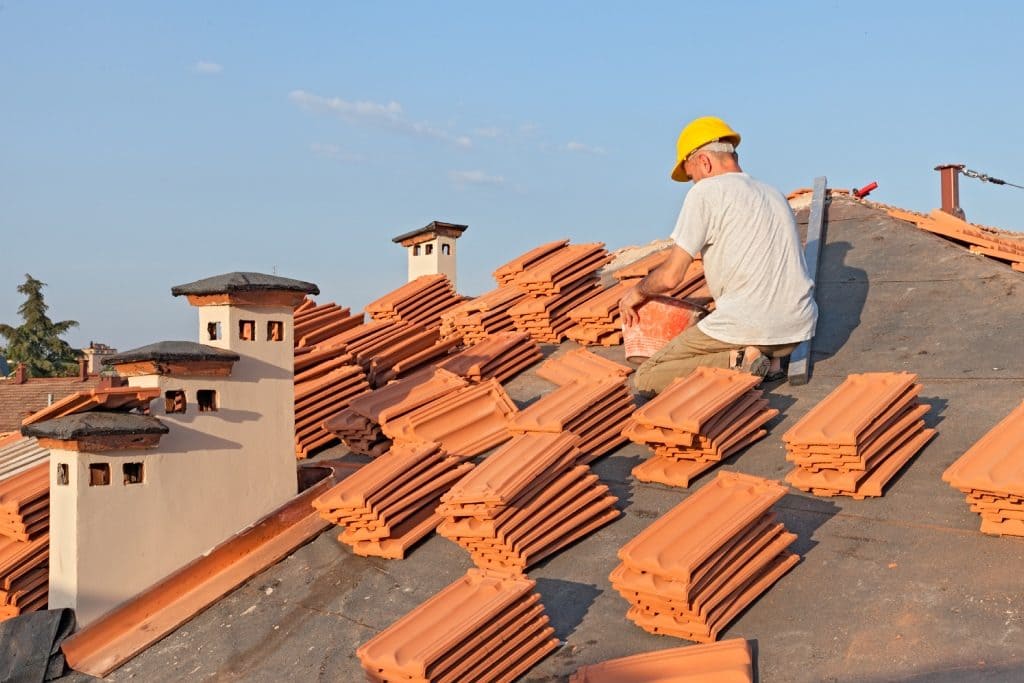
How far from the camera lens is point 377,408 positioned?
907cm

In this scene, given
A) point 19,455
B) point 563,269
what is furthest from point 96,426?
point 563,269

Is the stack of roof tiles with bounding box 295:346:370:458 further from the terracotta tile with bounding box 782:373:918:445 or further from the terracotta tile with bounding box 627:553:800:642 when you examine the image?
the terracotta tile with bounding box 627:553:800:642

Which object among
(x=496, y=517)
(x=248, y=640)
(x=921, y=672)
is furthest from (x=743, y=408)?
(x=248, y=640)

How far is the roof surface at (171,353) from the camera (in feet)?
22.9

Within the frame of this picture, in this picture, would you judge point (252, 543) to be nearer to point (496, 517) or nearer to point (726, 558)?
point (496, 517)

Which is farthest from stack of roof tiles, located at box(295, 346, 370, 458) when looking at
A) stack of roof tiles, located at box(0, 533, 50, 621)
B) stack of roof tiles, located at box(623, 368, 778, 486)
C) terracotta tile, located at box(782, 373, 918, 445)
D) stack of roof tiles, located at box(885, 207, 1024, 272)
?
stack of roof tiles, located at box(885, 207, 1024, 272)

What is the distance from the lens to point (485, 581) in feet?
17.5

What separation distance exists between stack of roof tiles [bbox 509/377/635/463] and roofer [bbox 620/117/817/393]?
24.9 inches

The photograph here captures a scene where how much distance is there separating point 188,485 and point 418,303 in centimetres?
721

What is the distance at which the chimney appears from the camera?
14.7m

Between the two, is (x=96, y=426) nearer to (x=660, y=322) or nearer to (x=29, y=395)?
(x=660, y=322)

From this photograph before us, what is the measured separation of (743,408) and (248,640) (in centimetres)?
358

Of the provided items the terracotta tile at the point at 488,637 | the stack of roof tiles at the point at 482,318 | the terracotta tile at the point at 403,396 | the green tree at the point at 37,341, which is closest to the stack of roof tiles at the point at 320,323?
the stack of roof tiles at the point at 482,318

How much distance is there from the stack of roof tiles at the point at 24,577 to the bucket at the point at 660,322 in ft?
16.8
